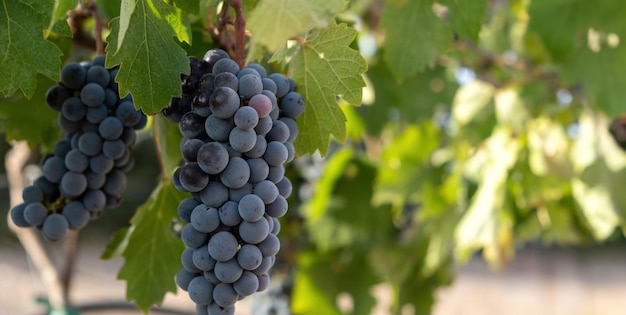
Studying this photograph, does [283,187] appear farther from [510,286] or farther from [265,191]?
[510,286]

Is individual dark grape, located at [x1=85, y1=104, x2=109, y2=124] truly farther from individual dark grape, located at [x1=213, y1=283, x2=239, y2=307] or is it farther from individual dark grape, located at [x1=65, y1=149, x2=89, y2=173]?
individual dark grape, located at [x1=213, y1=283, x2=239, y2=307]

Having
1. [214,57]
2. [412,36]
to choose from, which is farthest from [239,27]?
[412,36]

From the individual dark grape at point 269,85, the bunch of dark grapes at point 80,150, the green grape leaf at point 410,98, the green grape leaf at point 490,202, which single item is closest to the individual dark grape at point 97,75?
the bunch of dark grapes at point 80,150

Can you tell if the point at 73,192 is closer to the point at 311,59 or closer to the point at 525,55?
the point at 311,59

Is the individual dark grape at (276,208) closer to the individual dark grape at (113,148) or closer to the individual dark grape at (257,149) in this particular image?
the individual dark grape at (257,149)

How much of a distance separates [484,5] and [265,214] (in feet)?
1.54

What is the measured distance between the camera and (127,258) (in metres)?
0.81

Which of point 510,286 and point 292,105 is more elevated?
point 292,105

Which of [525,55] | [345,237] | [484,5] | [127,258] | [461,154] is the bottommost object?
[345,237]

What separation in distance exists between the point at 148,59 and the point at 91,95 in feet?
0.44

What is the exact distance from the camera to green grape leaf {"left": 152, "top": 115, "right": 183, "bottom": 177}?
0.70m

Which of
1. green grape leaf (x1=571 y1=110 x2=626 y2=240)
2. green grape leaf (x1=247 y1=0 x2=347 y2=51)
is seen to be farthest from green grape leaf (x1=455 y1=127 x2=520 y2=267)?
green grape leaf (x1=247 y1=0 x2=347 y2=51)

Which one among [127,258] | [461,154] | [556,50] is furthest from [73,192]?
[461,154]

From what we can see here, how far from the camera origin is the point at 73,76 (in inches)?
28.9
